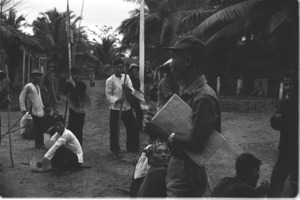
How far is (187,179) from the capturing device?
2.44 meters

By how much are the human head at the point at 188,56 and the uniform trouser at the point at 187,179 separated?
53 cm

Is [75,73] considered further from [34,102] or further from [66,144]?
[66,144]

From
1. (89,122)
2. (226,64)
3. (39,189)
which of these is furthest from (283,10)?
(226,64)

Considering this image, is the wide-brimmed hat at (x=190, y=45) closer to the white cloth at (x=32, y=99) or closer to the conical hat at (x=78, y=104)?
the conical hat at (x=78, y=104)

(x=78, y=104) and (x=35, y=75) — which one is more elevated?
(x=35, y=75)

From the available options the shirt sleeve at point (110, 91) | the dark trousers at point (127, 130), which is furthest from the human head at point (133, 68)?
the dark trousers at point (127, 130)

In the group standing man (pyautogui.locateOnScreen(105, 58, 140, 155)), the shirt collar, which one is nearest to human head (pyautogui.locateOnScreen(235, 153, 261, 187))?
the shirt collar

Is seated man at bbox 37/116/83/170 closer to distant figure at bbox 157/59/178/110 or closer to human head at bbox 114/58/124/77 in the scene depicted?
human head at bbox 114/58/124/77

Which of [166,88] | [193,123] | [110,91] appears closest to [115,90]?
[110,91]

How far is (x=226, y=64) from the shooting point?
23.6m

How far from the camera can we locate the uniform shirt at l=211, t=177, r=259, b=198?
9.75ft

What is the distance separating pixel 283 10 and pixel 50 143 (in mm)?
8139

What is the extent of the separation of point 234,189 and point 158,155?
106 cm

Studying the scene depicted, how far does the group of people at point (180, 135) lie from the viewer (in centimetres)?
237
